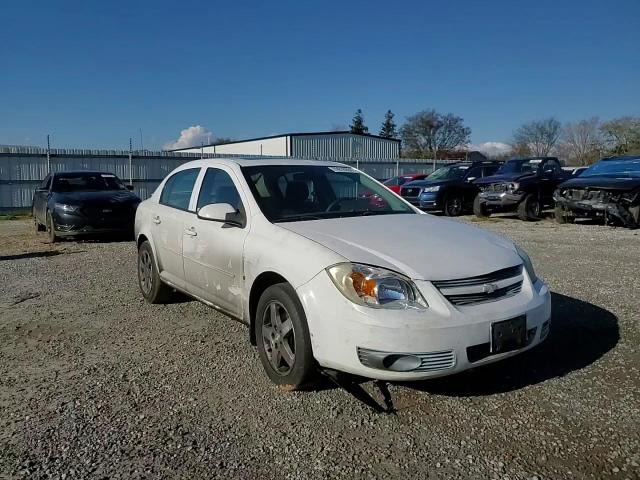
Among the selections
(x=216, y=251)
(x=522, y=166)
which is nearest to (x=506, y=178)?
(x=522, y=166)

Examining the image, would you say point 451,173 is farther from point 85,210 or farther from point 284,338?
point 284,338

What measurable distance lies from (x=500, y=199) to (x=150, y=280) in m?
12.0

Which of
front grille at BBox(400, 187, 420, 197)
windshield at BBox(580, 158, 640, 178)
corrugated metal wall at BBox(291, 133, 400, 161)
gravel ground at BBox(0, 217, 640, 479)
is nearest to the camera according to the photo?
gravel ground at BBox(0, 217, 640, 479)

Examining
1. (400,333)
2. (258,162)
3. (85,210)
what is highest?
(258,162)

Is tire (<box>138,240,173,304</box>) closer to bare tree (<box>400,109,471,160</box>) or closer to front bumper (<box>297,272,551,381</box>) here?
front bumper (<box>297,272,551,381</box>)

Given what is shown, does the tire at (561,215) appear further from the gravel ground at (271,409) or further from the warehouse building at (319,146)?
the warehouse building at (319,146)

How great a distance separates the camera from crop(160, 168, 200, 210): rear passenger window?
5047mm

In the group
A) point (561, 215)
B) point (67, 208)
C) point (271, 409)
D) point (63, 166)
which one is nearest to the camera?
point (271, 409)

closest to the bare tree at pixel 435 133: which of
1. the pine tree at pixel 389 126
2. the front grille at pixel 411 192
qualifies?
the pine tree at pixel 389 126

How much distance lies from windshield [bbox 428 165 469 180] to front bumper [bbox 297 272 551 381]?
49.0 ft

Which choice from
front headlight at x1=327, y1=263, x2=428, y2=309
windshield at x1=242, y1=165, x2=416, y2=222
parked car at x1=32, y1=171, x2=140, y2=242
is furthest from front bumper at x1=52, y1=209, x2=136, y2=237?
front headlight at x1=327, y1=263, x2=428, y2=309

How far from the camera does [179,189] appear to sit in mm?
5305

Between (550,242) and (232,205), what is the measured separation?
7941 mm

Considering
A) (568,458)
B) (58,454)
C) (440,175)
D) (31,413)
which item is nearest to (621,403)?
(568,458)
